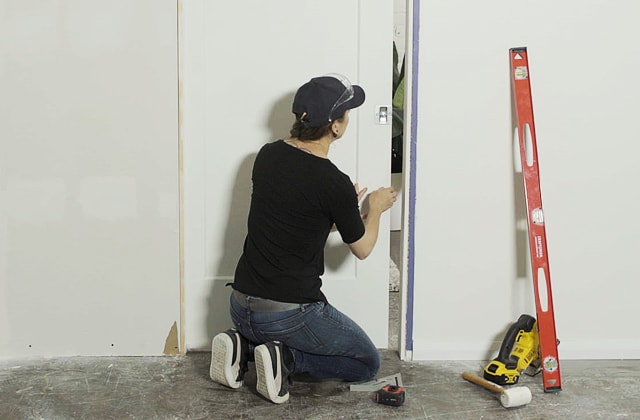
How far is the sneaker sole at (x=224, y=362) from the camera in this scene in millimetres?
2699

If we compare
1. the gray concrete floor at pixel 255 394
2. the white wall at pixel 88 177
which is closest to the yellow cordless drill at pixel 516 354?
the gray concrete floor at pixel 255 394

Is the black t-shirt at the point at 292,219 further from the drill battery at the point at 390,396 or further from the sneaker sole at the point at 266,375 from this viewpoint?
the drill battery at the point at 390,396

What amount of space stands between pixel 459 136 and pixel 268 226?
80cm

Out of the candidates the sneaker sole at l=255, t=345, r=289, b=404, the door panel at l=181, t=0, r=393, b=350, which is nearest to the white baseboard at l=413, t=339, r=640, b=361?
the door panel at l=181, t=0, r=393, b=350

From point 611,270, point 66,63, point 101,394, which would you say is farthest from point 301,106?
point 611,270

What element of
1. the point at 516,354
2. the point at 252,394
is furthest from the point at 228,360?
the point at 516,354

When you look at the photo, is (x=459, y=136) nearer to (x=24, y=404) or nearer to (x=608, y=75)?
(x=608, y=75)

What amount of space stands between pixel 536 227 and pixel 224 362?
115 centimetres

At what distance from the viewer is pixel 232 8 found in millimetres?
2951

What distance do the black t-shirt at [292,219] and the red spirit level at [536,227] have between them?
0.63 m

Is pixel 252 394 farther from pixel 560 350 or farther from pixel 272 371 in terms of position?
pixel 560 350

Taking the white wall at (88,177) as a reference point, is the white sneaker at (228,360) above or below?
below

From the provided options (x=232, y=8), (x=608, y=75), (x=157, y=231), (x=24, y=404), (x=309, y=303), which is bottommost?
(x=24, y=404)

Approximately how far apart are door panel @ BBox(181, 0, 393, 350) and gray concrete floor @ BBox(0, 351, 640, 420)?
1.06ft
